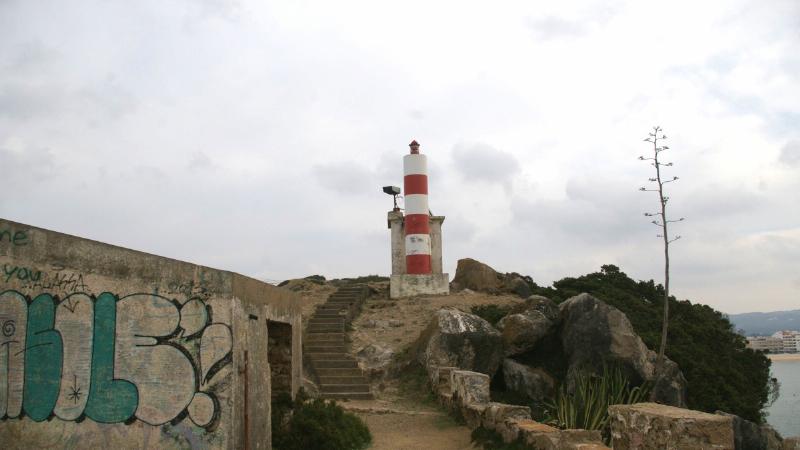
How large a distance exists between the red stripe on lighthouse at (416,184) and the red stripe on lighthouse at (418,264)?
8.57 feet

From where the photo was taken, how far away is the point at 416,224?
25797 mm

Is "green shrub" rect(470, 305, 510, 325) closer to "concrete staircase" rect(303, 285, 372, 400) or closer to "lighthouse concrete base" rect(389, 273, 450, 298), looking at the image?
"lighthouse concrete base" rect(389, 273, 450, 298)

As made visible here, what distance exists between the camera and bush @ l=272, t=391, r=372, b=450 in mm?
10016

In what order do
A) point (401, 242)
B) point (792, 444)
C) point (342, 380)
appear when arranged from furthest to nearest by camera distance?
point (401, 242)
point (342, 380)
point (792, 444)

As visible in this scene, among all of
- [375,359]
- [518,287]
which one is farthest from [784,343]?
[375,359]

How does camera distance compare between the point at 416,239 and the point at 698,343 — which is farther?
the point at 416,239

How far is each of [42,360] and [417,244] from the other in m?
19.0

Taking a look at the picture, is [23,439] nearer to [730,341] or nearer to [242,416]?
[242,416]

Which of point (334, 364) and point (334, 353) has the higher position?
point (334, 353)

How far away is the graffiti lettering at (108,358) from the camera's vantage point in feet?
24.2

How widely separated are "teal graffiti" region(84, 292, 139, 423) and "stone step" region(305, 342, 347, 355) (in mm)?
10395

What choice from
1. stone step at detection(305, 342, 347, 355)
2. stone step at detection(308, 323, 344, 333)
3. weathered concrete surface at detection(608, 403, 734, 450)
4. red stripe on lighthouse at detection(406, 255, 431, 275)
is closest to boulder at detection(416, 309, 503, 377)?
stone step at detection(305, 342, 347, 355)

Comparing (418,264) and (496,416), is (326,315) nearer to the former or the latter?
(418,264)

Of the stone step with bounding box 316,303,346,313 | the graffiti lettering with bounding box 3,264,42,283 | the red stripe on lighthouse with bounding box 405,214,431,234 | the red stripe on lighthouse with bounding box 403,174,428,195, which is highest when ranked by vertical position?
the red stripe on lighthouse with bounding box 403,174,428,195
